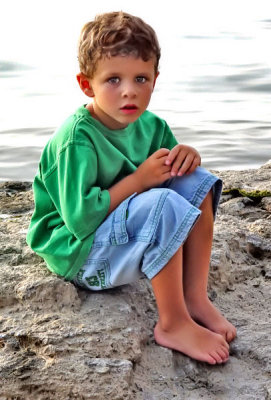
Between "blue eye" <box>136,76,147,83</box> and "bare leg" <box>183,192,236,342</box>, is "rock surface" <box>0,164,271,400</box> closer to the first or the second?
"bare leg" <box>183,192,236,342</box>

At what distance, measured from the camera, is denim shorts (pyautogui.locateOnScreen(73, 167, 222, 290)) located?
278 cm

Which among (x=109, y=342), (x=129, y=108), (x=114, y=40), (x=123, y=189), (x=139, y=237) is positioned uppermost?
(x=114, y=40)

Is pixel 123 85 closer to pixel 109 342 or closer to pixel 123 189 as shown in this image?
pixel 123 189

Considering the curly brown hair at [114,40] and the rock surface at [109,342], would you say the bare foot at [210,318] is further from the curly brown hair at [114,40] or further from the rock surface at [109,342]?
the curly brown hair at [114,40]

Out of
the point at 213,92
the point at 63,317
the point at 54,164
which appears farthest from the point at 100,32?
the point at 213,92

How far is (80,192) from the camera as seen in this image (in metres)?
2.79

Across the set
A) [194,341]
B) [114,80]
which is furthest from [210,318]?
[114,80]

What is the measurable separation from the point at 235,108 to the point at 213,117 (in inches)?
17.2

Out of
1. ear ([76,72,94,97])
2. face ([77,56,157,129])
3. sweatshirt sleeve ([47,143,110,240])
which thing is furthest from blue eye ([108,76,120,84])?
sweatshirt sleeve ([47,143,110,240])

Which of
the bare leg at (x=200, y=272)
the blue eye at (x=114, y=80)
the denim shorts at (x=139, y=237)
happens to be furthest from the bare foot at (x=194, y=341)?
the blue eye at (x=114, y=80)

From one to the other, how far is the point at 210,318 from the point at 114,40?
1071mm

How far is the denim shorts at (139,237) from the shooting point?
2.78 m

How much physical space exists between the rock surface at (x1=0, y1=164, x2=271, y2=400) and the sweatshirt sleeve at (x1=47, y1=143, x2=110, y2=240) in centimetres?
24

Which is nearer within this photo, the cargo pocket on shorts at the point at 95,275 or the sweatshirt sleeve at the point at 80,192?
the sweatshirt sleeve at the point at 80,192
